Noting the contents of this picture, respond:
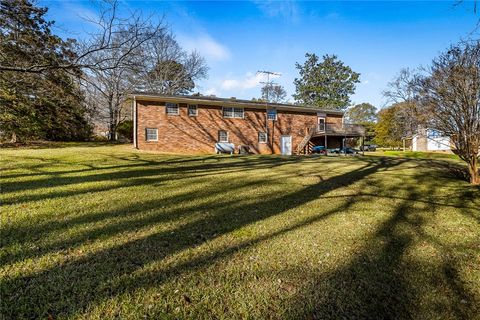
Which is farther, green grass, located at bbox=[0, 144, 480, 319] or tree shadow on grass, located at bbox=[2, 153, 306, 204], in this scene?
tree shadow on grass, located at bbox=[2, 153, 306, 204]

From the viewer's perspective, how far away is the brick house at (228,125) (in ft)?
58.0

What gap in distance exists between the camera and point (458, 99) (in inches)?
304

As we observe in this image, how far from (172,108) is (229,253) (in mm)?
16670

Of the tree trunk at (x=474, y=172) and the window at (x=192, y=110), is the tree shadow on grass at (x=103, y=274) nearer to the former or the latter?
the tree trunk at (x=474, y=172)

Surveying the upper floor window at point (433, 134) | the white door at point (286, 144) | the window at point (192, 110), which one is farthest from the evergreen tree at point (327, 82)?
the upper floor window at point (433, 134)

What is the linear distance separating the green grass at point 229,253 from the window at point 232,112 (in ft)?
47.6

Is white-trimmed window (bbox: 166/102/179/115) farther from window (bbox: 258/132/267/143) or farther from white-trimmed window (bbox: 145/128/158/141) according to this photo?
window (bbox: 258/132/267/143)

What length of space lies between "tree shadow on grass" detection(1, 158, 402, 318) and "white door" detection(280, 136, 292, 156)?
1895 cm

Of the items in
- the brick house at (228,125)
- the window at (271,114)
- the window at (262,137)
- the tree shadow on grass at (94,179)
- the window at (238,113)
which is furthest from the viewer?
the window at (271,114)

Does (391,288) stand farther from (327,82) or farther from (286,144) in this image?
(327,82)

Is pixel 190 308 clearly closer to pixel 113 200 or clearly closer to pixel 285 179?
pixel 113 200

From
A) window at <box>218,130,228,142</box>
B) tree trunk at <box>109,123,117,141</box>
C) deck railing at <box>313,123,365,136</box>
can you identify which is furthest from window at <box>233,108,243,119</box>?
tree trunk at <box>109,123,117,141</box>

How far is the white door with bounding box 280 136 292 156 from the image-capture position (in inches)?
898

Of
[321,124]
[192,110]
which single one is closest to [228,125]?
[192,110]
